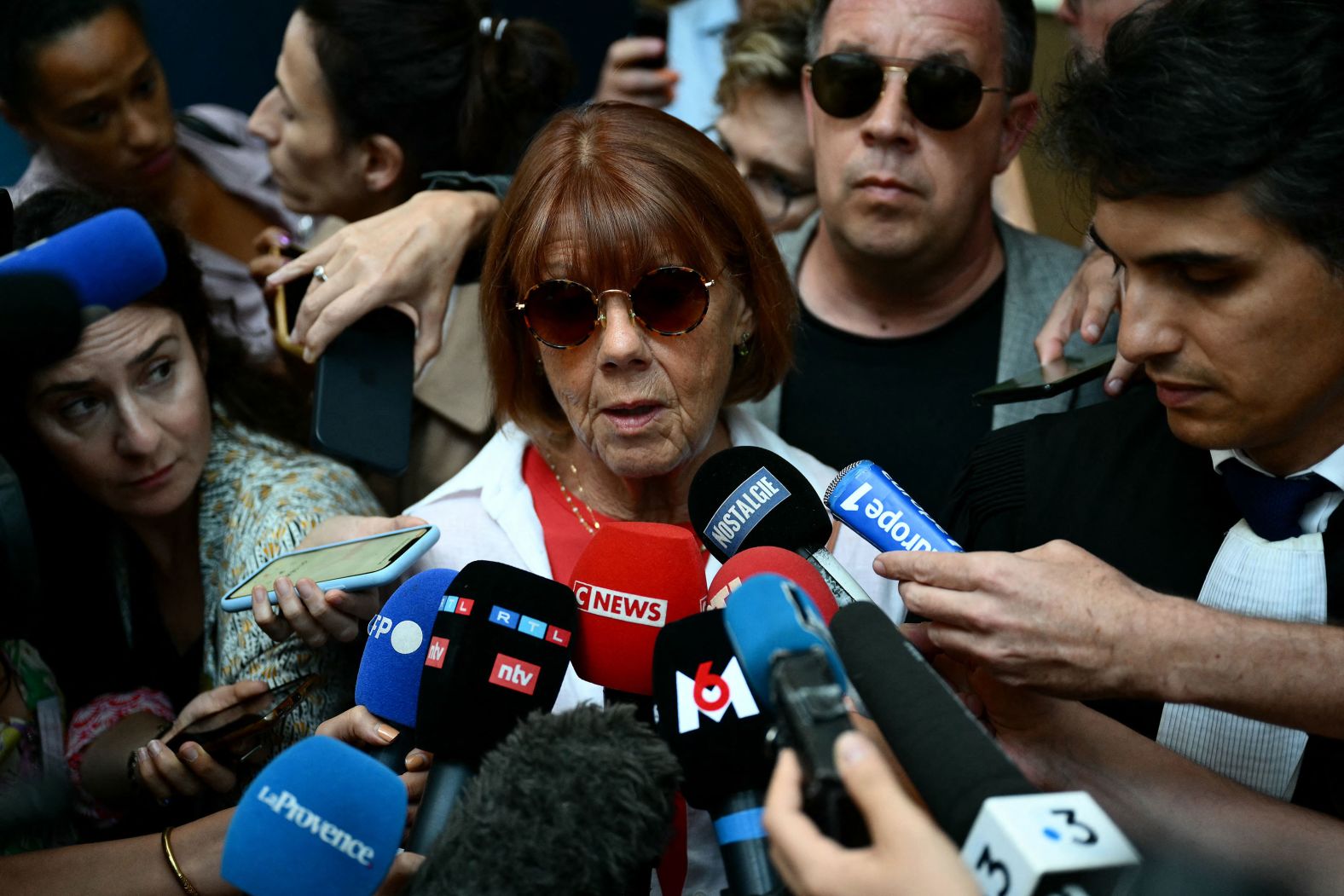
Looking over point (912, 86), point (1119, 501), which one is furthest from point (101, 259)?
point (912, 86)

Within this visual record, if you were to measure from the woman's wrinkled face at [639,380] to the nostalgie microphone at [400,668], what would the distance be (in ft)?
1.86

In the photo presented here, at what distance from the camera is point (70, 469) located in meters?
2.46

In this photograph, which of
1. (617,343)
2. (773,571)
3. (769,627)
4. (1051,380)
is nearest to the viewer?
(769,627)

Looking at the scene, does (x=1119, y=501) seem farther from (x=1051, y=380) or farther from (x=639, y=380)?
(x=639, y=380)

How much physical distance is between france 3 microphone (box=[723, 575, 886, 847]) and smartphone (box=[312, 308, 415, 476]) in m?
1.36

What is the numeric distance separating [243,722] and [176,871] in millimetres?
299

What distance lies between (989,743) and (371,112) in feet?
8.48

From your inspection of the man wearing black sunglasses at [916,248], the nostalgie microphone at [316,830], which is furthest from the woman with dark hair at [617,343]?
the nostalgie microphone at [316,830]

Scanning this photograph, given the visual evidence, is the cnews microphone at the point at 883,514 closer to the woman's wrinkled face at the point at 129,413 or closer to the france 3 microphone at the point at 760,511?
the france 3 microphone at the point at 760,511

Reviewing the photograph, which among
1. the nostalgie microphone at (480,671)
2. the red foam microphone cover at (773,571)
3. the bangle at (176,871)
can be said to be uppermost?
the red foam microphone cover at (773,571)

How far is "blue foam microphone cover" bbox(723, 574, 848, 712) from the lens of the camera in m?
1.15

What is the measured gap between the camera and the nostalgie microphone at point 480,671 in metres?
1.44

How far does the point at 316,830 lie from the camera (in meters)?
1.25

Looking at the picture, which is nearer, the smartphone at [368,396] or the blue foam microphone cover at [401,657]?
the blue foam microphone cover at [401,657]
